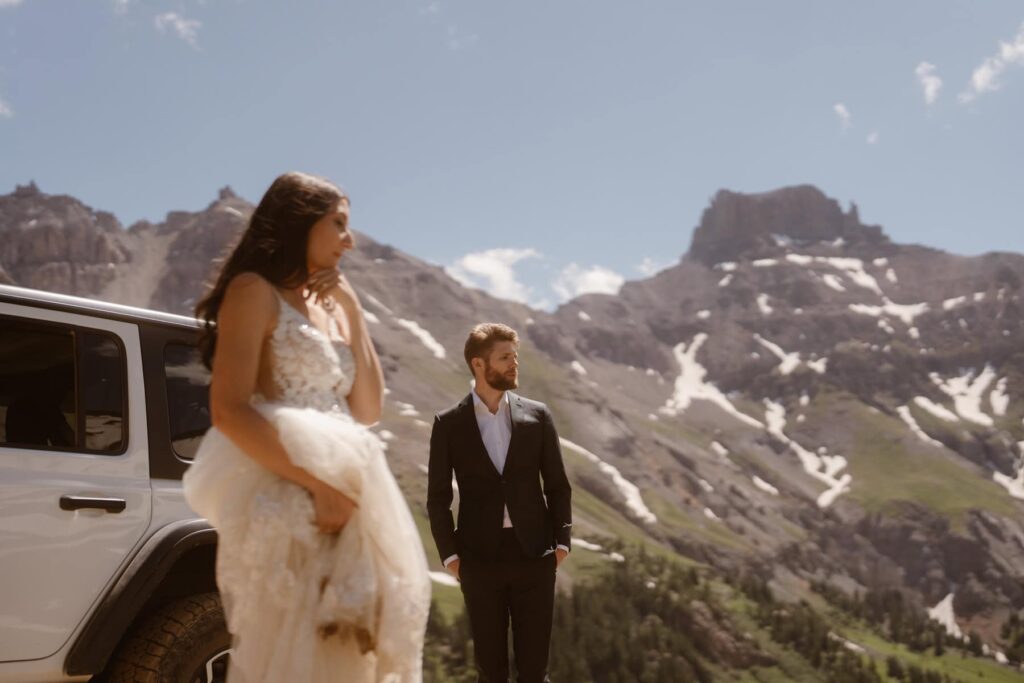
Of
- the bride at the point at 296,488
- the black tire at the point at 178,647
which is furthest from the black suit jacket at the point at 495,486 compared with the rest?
the bride at the point at 296,488

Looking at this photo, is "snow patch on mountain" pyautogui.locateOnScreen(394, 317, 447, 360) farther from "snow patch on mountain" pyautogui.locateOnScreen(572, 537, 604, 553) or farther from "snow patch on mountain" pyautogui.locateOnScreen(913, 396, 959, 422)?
"snow patch on mountain" pyautogui.locateOnScreen(913, 396, 959, 422)

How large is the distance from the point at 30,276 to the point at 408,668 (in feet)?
596

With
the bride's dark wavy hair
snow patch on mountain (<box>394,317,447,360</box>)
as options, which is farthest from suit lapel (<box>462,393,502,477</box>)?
snow patch on mountain (<box>394,317,447,360</box>)

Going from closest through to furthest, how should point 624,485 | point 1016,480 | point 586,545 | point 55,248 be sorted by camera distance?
point 586,545
point 624,485
point 1016,480
point 55,248

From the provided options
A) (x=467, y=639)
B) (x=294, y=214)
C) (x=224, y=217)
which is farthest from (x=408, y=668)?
(x=224, y=217)

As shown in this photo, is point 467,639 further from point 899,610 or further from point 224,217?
point 224,217

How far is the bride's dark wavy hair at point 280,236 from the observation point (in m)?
3.15

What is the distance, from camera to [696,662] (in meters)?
59.0

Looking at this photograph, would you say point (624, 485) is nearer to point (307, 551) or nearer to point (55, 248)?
point (55, 248)

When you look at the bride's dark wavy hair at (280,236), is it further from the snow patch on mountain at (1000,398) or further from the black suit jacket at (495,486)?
the snow patch on mountain at (1000,398)

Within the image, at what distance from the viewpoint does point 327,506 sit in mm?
2949

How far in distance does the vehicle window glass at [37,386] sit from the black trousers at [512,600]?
2400 mm

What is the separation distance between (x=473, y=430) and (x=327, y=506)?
8.57 feet

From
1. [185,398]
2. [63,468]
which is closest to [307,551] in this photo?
[63,468]
